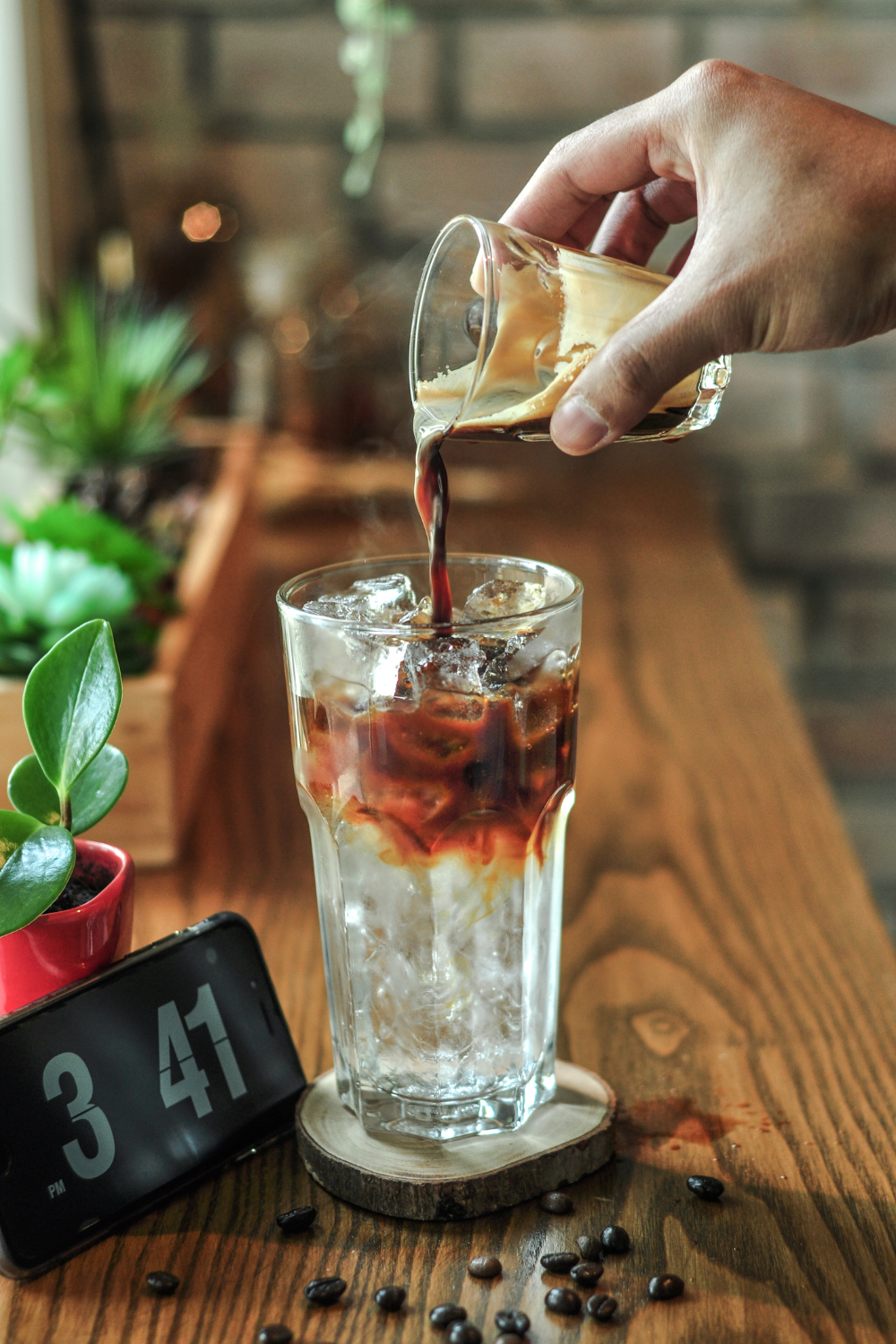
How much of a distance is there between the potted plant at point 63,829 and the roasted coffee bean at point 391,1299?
0.65 feet

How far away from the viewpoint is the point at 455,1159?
60 cm

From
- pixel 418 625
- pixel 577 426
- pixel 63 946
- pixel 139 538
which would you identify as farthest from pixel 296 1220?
pixel 139 538

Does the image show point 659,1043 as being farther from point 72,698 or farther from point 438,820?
point 72,698

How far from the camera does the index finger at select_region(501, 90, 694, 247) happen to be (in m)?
0.66

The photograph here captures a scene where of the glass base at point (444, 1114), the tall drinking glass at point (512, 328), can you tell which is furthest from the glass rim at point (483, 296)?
the glass base at point (444, 1114)

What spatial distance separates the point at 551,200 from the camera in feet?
2.40

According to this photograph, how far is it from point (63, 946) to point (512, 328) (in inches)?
13.7

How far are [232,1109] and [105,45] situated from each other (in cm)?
168

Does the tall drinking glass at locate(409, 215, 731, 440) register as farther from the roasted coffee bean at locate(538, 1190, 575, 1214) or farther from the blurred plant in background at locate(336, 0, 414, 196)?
the blurred plant in background at locate(336, 0, 414, 196)

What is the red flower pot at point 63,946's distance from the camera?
1.96 feet

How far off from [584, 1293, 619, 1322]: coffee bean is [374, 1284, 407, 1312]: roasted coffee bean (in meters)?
0.08

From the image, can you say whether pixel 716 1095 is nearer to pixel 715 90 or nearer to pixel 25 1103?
pixel 25 1103

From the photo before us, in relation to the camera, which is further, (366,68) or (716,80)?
(366,68)

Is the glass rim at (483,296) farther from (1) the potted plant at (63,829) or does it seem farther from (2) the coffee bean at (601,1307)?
(2) the coffee bean at (601,1307)
